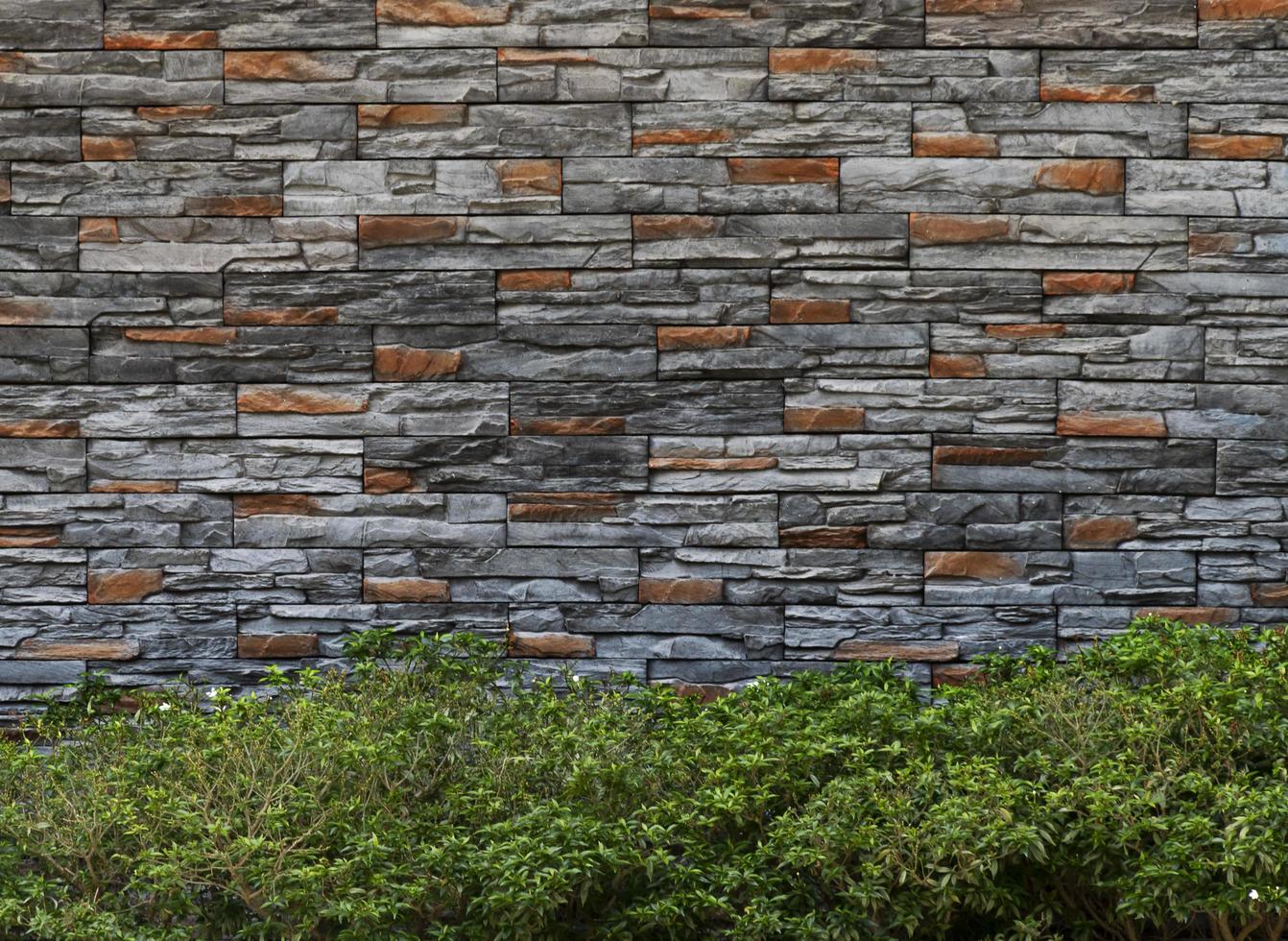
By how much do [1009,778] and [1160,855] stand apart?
0.36 meters

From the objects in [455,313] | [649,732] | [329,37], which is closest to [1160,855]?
[649,732]

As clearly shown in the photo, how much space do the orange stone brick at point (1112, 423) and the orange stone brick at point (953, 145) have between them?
3.04 ft

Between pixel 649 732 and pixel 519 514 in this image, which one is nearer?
pixel 649 732

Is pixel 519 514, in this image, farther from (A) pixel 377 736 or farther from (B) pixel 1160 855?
(B) pixel 1160 855

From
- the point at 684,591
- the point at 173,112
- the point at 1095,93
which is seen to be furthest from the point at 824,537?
the point at 173,112

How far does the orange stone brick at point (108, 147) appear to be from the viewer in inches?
151

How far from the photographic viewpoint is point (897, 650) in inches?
156

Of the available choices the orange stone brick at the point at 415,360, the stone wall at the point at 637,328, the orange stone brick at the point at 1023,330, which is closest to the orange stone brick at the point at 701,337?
the stone wall at the point at 637,328

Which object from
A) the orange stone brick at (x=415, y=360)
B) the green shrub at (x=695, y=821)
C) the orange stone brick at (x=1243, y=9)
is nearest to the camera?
the green shrub at (x=695, y=821)

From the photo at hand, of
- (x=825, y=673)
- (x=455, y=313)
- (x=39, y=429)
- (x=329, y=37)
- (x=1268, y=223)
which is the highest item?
(x=329, y=37)

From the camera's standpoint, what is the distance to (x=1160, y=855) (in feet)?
8.52

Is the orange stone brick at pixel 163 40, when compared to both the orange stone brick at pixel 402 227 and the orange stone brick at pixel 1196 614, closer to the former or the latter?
the orange stone brick at pixel 402 227

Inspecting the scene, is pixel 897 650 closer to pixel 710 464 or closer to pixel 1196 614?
pixel 710 464

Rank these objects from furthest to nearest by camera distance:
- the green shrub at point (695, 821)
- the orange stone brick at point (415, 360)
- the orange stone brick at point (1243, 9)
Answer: the orange stone brick at point (415, 360), the orange stone brick at point (1243, 9), the green shrub at point (695, 821)
